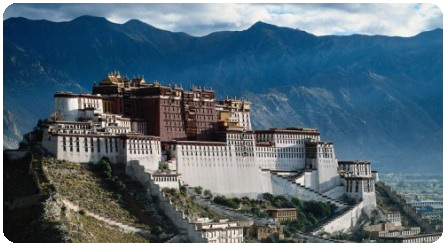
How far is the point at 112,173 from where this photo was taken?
105 m

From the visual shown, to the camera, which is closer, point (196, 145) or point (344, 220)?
point (196, 145)

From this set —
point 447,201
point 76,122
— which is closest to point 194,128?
point 76,122

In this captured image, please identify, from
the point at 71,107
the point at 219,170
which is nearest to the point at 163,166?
the point at 219,170

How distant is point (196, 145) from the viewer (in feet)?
373

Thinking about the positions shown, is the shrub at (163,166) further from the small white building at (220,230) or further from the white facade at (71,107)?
the white facade at (71,107)

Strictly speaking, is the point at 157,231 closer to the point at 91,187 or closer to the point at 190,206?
the point at 91,187

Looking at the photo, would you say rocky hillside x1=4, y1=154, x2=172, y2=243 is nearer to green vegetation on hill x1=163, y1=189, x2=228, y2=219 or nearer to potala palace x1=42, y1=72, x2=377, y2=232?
potala palace x1=42, y1=72, x2=377, y2=232

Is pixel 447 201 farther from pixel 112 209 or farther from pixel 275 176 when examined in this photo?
pixel 112 209

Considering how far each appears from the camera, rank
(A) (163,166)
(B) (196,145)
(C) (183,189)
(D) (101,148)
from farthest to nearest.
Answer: (B) (196,145) < (C) (183,189) < (A) (163,166) < (D) (101,148)

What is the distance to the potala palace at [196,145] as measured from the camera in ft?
348

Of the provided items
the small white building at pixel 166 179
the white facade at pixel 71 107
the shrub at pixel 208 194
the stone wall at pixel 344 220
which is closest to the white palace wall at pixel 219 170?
the shrub at pixel 208 194

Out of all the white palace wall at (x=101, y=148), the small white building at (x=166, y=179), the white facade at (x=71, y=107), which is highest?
the white facade at (x=71, y=107)

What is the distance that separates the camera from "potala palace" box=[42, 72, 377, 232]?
10600 cm

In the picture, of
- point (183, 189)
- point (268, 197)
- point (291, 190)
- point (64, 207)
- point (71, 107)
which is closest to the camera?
point (64, 207)
